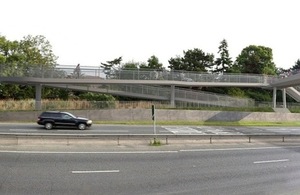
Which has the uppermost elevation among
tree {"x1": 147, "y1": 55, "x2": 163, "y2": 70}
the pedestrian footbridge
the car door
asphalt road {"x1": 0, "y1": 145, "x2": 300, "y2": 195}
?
tree {"x1": 147, "y1": 55, "x2": 163, "y2": 70}

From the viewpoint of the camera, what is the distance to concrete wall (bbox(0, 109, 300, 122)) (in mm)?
38094

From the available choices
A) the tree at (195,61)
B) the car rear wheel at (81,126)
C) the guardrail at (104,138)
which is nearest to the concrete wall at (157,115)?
the car rear wheel at (81,126)

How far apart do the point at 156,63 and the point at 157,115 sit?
29.6 metres

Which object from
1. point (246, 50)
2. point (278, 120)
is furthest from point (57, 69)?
point (246, 50)

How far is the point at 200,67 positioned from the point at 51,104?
36.0 metres

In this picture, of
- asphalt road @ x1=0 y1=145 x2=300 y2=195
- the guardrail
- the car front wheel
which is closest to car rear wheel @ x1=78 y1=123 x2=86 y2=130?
the car front wheel

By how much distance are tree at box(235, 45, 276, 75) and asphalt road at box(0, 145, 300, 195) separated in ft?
188

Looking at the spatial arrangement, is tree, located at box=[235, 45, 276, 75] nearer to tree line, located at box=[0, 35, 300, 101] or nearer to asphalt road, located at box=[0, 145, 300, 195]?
tree line, located at box=[0, 35, 300, 101]

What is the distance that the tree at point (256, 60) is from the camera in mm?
73062

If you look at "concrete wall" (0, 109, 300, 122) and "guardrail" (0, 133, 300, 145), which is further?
"concrete wall" (0, 109, 300, 122)

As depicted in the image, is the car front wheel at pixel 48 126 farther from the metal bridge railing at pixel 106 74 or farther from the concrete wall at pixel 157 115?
the metal bridge railing at pixel 106 74

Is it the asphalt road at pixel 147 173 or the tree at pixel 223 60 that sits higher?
the tree at pixel 223 60

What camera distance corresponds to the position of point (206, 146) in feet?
69.7

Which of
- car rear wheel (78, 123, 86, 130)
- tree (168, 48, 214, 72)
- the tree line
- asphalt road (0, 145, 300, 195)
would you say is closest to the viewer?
asphalt road (0, 145, 300, 195)
